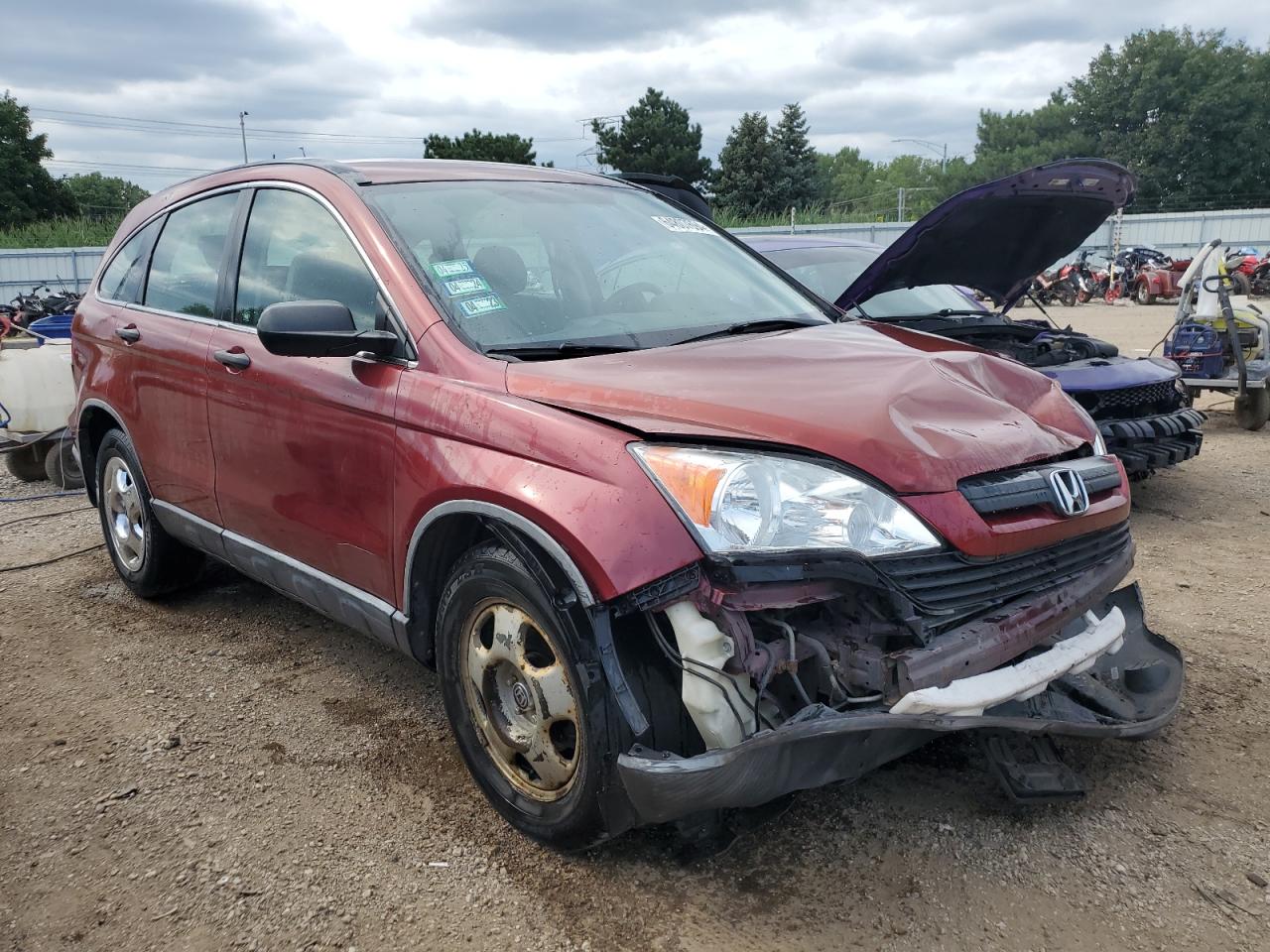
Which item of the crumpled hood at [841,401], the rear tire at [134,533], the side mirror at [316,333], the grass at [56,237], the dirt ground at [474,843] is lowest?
the dirt ground at [474,843]

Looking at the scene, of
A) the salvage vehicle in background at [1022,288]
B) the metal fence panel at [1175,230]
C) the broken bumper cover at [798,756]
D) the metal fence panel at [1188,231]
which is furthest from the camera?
the metal fence panel at [1188,231]

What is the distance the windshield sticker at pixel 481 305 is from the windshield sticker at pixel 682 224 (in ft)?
3.36

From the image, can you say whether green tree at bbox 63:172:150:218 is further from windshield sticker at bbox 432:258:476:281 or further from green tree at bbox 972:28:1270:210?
windshield sticker at bbox 432:258:476:281

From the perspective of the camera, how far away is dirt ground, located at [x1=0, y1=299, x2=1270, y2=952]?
2322mm

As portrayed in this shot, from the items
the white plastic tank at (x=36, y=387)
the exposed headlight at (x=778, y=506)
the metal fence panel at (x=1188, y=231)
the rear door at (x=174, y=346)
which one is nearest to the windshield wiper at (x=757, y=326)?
the exposed headlight at (x=778, y=506)

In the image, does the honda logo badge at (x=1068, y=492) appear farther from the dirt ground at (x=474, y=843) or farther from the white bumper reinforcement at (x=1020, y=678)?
the dirt ground at (x=474, y=843)

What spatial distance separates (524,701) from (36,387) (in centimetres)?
642

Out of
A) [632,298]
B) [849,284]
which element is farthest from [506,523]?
[849,284]

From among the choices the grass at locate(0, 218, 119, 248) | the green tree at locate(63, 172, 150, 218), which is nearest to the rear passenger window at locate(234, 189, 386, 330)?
the grass at locate(0, 218, 119, 248)

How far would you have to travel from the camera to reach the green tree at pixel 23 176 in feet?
165

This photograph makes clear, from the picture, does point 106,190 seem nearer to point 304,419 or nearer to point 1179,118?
point 1179,118

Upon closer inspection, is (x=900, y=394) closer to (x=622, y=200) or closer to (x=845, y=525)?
(x=845, y=525)

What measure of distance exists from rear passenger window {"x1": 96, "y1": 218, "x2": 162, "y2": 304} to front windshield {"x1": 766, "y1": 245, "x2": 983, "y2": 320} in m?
3.59

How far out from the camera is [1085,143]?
67.6m
